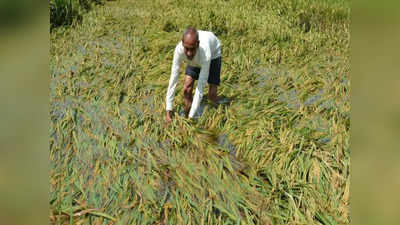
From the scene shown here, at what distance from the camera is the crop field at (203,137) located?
194cm

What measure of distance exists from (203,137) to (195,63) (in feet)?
2.06

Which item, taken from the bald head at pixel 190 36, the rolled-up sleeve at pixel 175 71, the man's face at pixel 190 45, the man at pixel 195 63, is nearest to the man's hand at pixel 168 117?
the man at pixel 195 63

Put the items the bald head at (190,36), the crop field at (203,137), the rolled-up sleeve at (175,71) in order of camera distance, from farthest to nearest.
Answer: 1. the rolled-up sleeve at (175,71)
2. the bald head at (190,36)
3. the crop field at (203,137)

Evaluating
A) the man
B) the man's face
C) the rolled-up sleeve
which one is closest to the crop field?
the man

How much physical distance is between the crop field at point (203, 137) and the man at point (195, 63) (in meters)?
0.22

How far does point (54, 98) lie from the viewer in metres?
3.24

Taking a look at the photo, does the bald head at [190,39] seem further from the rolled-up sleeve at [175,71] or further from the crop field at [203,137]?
the crop field at [203,137]

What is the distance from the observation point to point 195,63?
2617 mm

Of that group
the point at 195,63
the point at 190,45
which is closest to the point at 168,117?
the point at 195,63

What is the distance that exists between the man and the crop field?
8.5 inches

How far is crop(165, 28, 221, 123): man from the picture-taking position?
223 centimetres

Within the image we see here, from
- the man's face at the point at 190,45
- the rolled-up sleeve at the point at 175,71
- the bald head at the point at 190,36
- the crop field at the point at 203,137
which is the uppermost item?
the bald head at the point at 190,36
